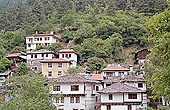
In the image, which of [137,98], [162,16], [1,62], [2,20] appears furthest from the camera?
[2,20]

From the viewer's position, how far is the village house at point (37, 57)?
57844 mm

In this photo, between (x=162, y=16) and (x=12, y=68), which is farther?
(x=12, y=68)

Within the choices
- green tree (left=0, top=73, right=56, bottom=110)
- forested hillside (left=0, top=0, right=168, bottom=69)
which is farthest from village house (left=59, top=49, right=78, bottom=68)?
green tree (left=0, top=73, right=56, bottom=110)

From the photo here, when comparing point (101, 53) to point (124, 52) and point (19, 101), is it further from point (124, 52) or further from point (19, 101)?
point (19, 101)

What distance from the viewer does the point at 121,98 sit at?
3416 centimetres

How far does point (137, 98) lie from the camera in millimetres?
34312

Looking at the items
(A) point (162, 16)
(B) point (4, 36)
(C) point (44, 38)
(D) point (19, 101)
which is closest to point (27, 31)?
(B) point (4, 36)

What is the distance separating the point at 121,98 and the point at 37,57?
28.5 metres

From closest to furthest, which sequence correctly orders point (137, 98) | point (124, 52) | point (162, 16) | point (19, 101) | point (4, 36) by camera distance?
point (162, 16) < point (19, 101) < point (137, 98) < point (124, 52) < point (4, 36)

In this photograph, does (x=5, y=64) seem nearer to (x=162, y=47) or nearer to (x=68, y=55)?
(x=68, y=55)

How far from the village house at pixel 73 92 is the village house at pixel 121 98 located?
3061mm

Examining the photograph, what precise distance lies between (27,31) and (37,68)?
23.2 meters

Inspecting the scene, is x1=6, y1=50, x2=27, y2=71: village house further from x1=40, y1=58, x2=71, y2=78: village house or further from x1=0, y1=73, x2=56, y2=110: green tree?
x1=0, y1=73, x2=56, y2=110: green tree

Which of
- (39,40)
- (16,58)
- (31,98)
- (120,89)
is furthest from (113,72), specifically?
(39,40)
